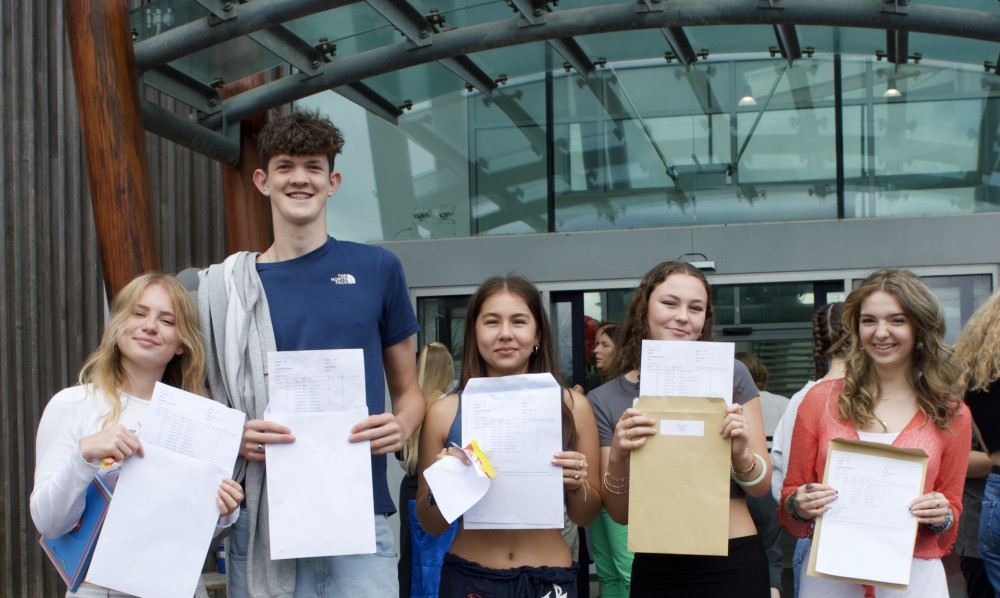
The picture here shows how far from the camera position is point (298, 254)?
271 centimetres

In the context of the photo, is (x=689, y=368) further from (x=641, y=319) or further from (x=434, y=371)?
(x=434, y=371)

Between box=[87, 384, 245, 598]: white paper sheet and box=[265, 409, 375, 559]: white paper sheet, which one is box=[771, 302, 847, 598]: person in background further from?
box=[87, 384, 245, 598]: white paper sheet

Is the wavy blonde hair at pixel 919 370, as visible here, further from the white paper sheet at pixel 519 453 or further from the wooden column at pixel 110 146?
the wooden column at pixel 110 146

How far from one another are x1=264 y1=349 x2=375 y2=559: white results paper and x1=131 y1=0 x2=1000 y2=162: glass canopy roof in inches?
142

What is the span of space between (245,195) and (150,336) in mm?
4522

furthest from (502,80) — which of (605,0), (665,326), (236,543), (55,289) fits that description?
(236,543)

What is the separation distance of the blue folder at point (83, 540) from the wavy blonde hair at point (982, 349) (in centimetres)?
274

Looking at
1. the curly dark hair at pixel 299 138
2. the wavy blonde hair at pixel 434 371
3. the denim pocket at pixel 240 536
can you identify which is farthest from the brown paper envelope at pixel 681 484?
the wavy blonde hair at pixel 434 371

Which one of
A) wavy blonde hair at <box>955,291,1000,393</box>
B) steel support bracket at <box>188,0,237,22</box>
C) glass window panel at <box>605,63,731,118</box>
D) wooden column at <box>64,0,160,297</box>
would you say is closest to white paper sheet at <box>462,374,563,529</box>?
wavy blonde hair at <box>955,291,1000,393</box>

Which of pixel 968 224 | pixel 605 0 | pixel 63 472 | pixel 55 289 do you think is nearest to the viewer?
pixel 63 472

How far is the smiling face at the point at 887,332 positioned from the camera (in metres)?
2.81

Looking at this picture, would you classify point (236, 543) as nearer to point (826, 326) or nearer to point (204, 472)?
point (204, 472)

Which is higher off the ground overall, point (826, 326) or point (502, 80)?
Result: point (502, 80)

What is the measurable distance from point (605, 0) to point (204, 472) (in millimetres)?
5106
